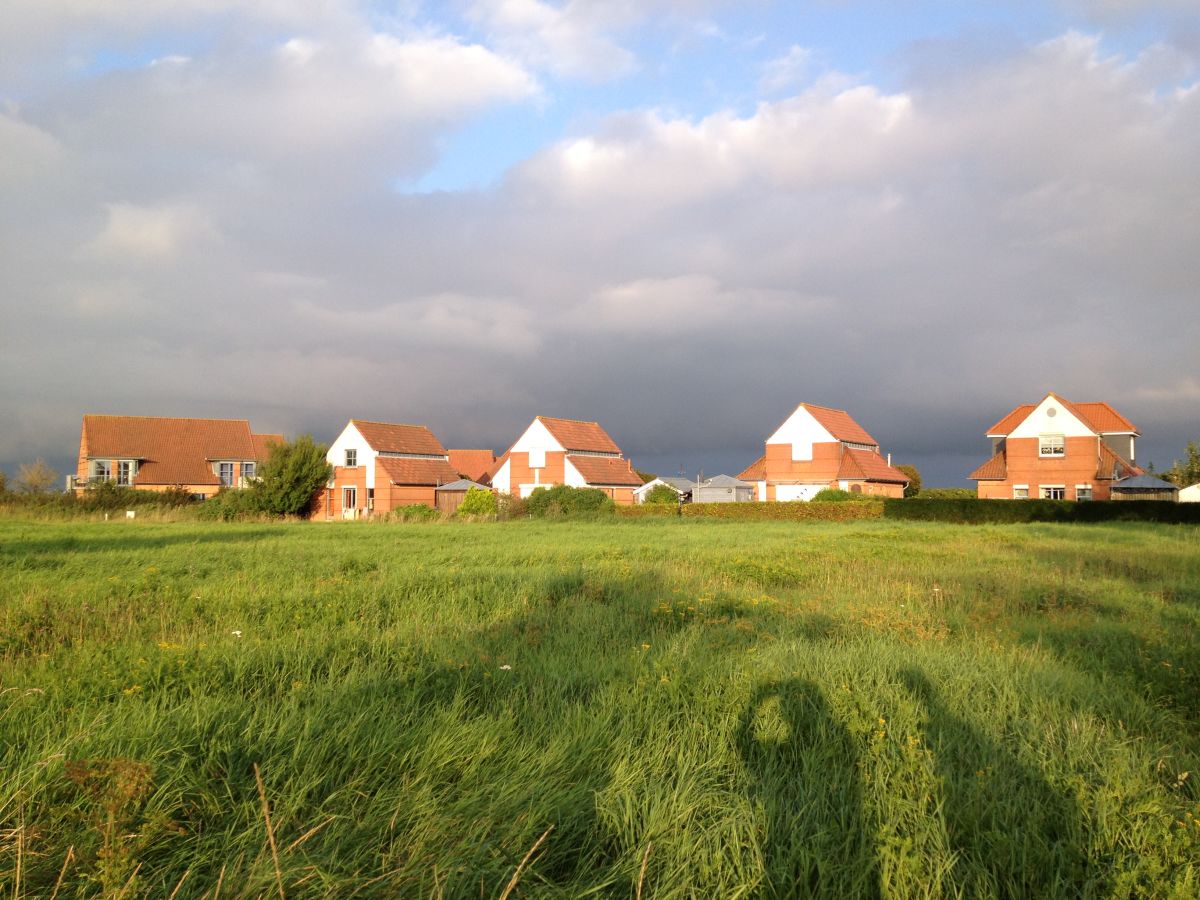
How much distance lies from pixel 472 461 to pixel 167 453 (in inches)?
1304

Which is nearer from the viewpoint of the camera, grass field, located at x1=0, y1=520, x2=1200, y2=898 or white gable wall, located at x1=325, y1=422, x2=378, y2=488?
grass field, located at x1=0, y1=520, x2=1200, y2=898

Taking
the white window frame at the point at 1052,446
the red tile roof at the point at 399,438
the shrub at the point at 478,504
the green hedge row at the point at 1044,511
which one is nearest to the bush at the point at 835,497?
the green hedge row at the point at 1044,511

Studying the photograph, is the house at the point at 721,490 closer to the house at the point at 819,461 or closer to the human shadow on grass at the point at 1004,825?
the house at the point at 819,461

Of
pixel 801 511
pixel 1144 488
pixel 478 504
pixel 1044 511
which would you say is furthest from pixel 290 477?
pixel 1144 488

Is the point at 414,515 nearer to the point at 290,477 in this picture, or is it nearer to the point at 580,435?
the point at 290,477

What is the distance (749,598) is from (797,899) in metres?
6.80

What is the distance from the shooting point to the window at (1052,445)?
1881 inches

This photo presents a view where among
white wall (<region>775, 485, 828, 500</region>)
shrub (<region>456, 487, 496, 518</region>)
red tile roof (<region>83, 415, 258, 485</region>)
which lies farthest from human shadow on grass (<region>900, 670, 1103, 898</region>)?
red tile roof (<region>83, 415, 258, 485</region>)

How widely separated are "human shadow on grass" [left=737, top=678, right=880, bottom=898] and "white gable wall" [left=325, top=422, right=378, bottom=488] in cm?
5037

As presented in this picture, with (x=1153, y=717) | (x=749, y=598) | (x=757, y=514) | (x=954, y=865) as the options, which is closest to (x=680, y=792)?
(x=954, y=865)

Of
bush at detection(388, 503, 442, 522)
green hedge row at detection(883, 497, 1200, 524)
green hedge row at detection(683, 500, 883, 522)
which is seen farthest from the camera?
bush at detection(388, 503, 442, 522)

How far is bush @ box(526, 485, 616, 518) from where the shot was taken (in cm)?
4078

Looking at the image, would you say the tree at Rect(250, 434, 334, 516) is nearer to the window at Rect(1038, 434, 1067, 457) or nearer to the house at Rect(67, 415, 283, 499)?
the house at Rect(67, 415, 283, 499)

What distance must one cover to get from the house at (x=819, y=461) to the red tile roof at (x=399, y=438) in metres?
23.7
